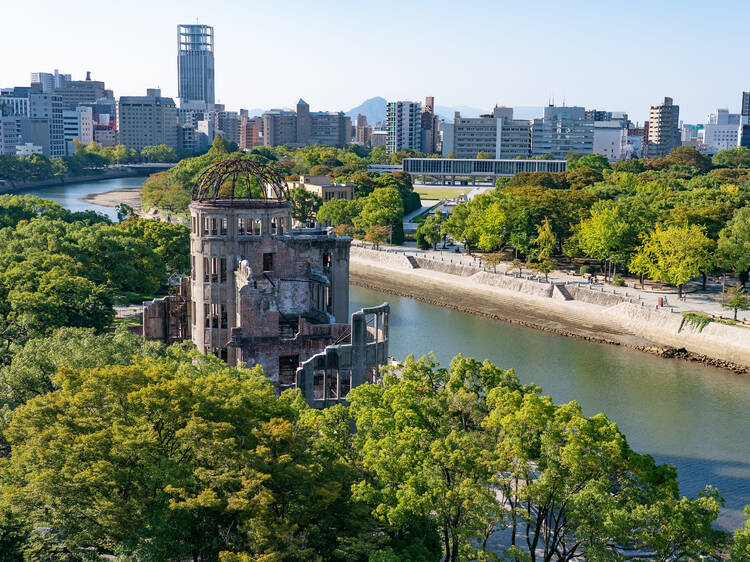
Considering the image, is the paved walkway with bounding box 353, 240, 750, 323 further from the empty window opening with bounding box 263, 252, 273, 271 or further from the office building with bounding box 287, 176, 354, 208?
the empty window opening with bounding box 263, 252, 273, 271

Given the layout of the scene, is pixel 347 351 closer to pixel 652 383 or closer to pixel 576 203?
pixel 652 383

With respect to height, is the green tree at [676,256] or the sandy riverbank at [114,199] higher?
the green tree at [676,256]

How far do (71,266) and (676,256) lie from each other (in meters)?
53.6

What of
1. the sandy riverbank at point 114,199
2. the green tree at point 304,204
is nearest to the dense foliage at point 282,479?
the green tree at point 304,204

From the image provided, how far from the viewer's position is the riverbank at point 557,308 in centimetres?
6675

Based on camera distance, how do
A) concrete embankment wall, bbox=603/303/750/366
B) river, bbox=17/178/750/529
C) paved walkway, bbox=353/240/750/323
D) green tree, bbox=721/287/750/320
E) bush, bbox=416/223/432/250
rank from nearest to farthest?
river, bbox=17/178/750/529, concrete embankment wall, bbox=603/303/750/366, green tree, bbox=721/287/750/320, paved walkway, bbox=353/240/750/323, bush, bbox=416/223/432/250

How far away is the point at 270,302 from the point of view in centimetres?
4378

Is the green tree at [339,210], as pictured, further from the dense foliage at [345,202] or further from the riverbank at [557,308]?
the riverbank at [557,308]

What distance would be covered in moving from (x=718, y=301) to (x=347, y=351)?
4860cm

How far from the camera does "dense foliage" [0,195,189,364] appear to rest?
4859cm

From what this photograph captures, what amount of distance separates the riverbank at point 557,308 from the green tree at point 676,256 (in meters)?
5.67

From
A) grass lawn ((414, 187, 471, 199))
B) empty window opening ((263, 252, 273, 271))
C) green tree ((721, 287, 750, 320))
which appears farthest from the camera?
grass lawn ((414, 187, 471, 199))

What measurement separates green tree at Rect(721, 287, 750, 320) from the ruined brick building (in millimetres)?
36297

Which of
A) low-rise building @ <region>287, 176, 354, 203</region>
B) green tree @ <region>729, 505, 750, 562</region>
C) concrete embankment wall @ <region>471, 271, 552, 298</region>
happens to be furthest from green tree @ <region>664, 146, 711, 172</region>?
green tree @ <region>729, 505, 750, 562</region>
